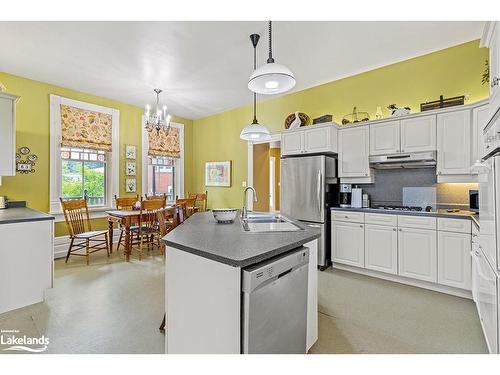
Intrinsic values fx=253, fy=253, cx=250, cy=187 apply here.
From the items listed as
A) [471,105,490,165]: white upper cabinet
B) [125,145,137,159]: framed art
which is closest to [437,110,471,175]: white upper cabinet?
[471,105,490,165]: white upper cabinet

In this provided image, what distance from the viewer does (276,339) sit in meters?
1.38

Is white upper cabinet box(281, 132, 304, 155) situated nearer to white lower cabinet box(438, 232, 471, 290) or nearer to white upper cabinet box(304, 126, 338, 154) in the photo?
white upper cabinet box(304, 126, 338, 154)

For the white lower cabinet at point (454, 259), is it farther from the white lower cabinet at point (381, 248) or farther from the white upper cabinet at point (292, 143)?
the white upper cabinet at point (292, 143)

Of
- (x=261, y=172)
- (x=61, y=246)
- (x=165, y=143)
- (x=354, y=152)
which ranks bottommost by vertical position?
(x=61, y=246)

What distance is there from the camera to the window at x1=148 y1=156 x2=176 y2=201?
228 inches

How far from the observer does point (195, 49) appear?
3.19m

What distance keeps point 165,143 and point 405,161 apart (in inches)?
191

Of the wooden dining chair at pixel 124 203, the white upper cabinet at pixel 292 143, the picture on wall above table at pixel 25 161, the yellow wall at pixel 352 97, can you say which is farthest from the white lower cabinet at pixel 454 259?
the picture on wall above table at pixel 25 161

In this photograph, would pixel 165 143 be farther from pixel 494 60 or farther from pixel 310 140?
pixel 494 60

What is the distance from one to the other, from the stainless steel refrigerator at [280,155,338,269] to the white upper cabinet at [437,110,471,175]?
4.41ft

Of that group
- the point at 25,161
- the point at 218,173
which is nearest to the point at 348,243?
the point at 218,173

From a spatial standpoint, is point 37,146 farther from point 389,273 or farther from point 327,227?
point 389,273

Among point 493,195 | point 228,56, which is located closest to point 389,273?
point 493,195
